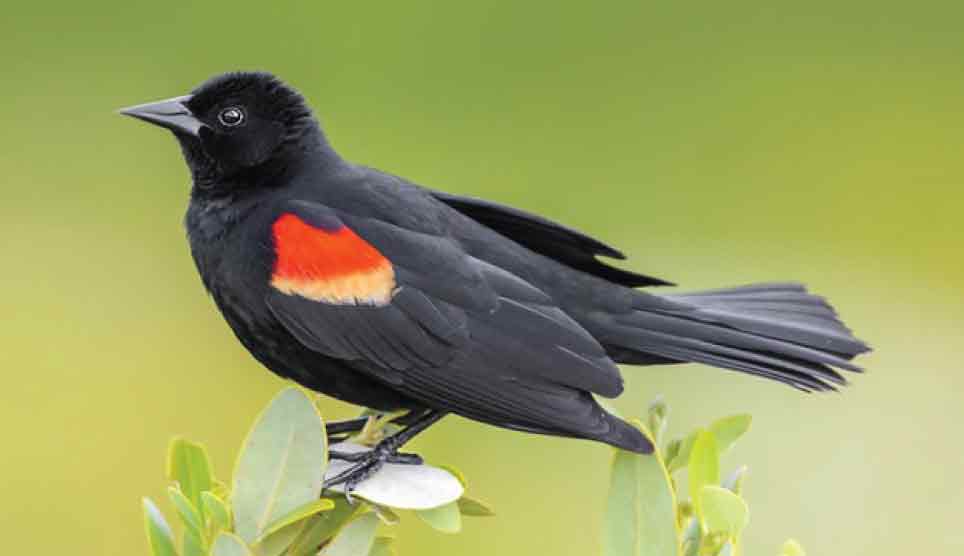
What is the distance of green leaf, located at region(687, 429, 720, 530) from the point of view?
53.2 inches

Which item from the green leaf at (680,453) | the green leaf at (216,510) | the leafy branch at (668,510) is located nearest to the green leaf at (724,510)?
the leafy branch at (668,510)

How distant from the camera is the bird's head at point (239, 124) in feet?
6.51

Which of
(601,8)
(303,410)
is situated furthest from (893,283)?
(303,410)

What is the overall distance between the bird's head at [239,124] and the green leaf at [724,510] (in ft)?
2.93

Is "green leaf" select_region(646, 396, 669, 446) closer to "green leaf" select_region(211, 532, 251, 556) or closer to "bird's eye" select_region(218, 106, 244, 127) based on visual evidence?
"green leaf" select_region(211, 532, 251, 556)

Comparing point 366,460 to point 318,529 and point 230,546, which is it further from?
point 230,546

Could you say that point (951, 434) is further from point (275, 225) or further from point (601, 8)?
point (275, 225)

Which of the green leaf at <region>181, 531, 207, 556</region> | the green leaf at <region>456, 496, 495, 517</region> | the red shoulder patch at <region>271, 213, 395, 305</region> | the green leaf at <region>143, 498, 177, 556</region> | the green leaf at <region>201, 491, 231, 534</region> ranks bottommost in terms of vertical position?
the green leaf at <region>181, 531, 207, 556</region>

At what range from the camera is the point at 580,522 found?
298 cm

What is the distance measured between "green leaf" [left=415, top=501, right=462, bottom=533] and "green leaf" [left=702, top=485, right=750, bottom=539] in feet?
0.70

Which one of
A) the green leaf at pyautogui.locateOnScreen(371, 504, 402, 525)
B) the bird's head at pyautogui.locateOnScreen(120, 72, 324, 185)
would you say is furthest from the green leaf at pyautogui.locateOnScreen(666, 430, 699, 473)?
the bird's head at pyautogui.locateOnScreen(120, 72, 324, 185)

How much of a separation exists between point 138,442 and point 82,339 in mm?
371

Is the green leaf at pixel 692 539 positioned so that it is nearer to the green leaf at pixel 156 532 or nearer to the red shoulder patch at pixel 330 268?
the green leaf at pixel 156 532

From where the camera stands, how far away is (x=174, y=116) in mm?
1969
